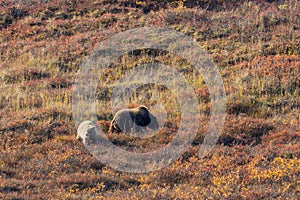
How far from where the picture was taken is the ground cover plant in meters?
11.1

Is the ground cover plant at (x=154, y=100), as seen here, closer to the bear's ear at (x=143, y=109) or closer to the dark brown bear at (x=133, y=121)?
the dark brown bear at (x=133, y=121)

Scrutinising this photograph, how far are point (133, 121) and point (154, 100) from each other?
90.4 inches

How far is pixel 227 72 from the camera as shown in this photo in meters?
19.8

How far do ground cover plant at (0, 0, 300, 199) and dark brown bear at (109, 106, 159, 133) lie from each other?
416mm

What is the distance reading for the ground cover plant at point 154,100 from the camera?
11.1 metres

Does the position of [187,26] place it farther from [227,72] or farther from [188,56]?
[227,72]

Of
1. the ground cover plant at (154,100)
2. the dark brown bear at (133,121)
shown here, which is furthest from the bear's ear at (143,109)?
the ground cover plant at (154,100)

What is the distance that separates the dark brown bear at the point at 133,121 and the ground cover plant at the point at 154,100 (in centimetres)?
42

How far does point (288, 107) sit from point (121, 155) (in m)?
5.69

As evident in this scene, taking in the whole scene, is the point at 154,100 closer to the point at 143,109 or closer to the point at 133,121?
the point at 143,109

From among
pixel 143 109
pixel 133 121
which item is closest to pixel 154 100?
pixel 143 109

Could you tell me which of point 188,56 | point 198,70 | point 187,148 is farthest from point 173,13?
point 187,148

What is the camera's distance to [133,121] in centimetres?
1511

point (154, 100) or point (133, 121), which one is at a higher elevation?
point (133, 121)
